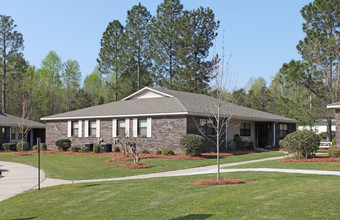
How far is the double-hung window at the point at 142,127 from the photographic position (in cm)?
2804

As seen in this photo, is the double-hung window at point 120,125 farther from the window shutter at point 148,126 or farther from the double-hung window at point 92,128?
the double-hung window at point 92,128

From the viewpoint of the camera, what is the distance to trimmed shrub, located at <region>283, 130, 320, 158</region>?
18938mm

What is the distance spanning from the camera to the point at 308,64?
1321 inches

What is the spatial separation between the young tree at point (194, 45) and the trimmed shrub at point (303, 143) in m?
26.9

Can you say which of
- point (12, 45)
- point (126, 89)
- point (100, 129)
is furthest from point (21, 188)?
point (12, 45)

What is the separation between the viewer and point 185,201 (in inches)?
364

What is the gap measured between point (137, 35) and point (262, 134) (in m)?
24.5

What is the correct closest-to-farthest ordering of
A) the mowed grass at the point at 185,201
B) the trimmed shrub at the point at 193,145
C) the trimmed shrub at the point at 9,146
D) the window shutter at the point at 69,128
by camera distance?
1. the mowed grass at the point at 185,201
2. the trimmed shrub at the point at 193,145
3. the window shutter at the point at 69,128
4. the trimmed shrub at the point at 9,146

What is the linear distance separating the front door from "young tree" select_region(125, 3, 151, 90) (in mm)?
22541

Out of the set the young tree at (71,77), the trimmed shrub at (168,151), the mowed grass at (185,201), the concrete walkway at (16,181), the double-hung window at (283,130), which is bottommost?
the concrete walkway at (16,181)

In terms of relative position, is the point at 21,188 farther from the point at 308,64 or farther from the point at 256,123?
the point at 308,64

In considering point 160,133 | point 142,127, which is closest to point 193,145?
point 160,133

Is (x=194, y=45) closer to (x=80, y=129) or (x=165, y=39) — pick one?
(x=165, y=39)

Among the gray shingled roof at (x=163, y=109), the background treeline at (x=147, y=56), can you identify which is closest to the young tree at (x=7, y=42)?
the background treeline at (x=147, y=56)
